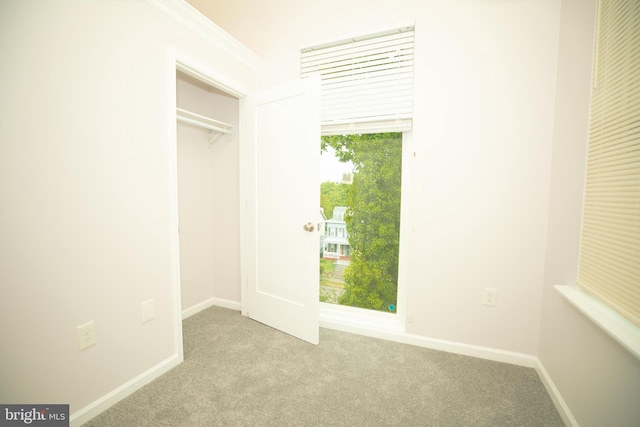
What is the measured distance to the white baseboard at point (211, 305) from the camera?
249 cm

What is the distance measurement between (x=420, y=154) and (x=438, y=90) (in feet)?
1.54

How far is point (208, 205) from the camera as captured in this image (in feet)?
8.91

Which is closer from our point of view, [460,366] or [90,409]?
[90,409]

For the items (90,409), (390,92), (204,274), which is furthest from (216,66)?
(90,409)

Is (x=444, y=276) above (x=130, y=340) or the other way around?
above

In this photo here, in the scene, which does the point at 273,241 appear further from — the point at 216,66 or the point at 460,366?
the point at 460,366

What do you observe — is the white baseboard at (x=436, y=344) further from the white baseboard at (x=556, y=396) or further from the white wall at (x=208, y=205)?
the white wall at (x=208, y=205)

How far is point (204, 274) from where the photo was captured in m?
2.68

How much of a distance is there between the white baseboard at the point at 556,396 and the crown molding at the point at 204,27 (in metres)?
3.20

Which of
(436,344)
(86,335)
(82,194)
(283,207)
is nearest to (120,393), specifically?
(86,335)

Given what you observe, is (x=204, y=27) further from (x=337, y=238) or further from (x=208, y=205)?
(x=337, y=238)

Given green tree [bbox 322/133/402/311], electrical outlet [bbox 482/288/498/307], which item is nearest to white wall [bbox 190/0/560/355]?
electrical outlet [bbox 482/288/498/307]

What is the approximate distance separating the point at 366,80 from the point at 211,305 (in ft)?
8.82

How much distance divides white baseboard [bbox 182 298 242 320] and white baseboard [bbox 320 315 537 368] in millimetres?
960
